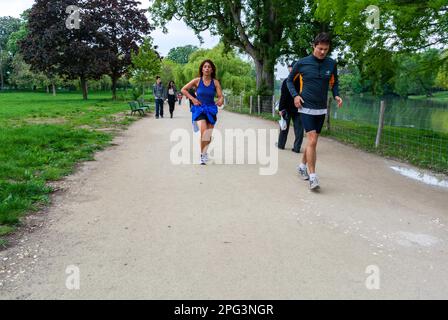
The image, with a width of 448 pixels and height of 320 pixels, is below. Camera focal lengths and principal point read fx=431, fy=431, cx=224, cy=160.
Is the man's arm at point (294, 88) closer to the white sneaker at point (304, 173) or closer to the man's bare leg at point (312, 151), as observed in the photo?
the man's bare leg at point (312, 151)

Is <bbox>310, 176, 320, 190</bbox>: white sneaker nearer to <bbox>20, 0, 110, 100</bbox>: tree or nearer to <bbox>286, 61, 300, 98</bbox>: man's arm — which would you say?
<bbox>286, 61, 300, 98</bbox>: man's arm

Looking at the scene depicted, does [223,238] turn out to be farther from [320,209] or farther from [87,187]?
[87,187]

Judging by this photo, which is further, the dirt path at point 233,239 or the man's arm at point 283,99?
the man's arm at point 283,99

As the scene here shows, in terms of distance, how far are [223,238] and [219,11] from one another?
75.5 ft

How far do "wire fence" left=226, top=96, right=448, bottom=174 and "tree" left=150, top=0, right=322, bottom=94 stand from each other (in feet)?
7.76

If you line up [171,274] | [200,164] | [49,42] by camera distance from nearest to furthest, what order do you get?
[171,274] < [200,164] < [49,42]

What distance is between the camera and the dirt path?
3252 mm

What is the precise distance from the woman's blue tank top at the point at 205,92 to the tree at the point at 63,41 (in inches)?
1346

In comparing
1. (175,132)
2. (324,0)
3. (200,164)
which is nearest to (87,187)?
(200,164)

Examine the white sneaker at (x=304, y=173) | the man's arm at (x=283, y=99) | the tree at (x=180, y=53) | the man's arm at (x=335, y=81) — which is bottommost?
the white sneaker at (x=304, y=173)

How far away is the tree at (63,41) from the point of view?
3956cm

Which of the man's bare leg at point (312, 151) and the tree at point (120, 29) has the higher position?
the tree at point (120, 29)

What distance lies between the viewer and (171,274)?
343 cm

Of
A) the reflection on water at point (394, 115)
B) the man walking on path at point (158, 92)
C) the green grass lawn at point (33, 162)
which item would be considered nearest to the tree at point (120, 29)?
the man walking on path at point (158, 92)
